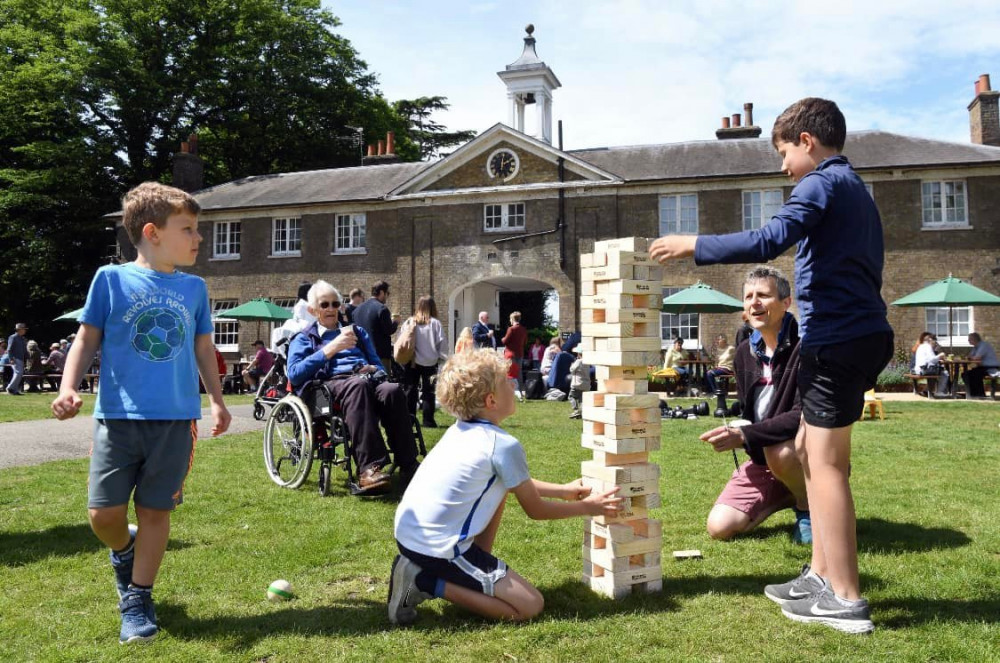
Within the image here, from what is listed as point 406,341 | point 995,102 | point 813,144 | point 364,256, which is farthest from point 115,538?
point 995,102

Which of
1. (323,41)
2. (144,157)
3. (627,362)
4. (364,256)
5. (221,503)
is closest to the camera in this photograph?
(627,362)

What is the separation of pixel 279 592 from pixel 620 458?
1.72m

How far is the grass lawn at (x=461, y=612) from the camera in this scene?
9.36 ft

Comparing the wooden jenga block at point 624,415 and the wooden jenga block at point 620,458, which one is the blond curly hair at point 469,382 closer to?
the wooden jenga block at point 624,415

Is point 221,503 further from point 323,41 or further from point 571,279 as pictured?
point 323,41

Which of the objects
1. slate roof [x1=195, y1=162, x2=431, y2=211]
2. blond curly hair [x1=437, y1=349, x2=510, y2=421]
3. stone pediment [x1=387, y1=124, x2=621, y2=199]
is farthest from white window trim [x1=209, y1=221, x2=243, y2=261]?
blond curly hair [x1=437, y1=349, x2=510, y2=421]

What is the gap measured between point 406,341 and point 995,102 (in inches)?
944

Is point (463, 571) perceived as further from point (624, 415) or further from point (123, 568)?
point (123, 568)

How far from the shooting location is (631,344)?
10.9ft

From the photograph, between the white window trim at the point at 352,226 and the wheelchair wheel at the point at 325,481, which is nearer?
the wheelchair wheel at the point at 325,481

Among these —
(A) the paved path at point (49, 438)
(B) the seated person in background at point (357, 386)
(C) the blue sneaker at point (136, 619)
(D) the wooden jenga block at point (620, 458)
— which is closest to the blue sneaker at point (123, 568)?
(C) the blue sneaker at point (136, 619)

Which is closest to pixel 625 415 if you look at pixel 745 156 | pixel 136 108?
pixel 745 156

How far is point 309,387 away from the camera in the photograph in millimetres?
6031

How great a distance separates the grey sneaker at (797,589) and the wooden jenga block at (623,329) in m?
1.16
